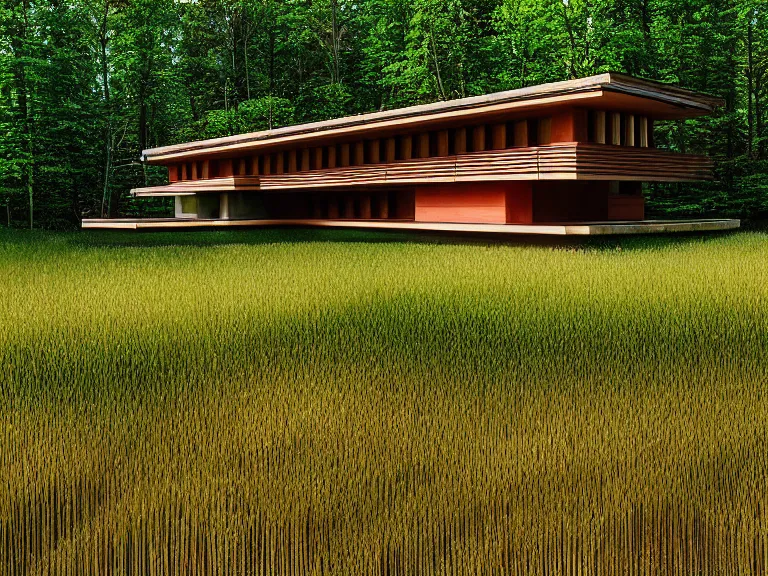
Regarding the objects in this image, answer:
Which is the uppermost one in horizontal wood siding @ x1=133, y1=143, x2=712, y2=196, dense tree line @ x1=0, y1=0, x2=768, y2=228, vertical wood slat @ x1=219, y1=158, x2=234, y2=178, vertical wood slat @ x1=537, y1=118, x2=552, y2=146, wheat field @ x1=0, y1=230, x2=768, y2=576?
dense tree line @ x1=0, y1=0, x2=768, y2=228

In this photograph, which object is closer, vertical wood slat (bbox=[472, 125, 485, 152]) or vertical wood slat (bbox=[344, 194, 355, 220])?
vertical wood slat (bbox=[472, 125, 485, 152])

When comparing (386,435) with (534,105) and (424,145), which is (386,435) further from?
(424,145)

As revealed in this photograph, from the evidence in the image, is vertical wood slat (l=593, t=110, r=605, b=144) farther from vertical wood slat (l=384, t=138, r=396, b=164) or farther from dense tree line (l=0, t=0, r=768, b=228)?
dense tree line (l=0, t=0, r=768, b=228)

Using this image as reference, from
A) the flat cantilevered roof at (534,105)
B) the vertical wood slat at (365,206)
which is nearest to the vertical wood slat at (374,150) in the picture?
the flat cantilevered roof at (534,105)

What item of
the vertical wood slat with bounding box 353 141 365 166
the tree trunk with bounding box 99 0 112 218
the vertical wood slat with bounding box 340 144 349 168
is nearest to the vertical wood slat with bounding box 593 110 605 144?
the vertical wood slat with bounding box 353 141 365 166

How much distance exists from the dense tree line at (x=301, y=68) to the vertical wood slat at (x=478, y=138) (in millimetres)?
12154

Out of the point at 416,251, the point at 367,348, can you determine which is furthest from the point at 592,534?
the point at 416,251

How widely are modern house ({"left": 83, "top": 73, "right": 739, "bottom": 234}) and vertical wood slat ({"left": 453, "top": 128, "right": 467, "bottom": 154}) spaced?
0.12 ft

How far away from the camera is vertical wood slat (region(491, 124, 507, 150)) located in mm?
24909

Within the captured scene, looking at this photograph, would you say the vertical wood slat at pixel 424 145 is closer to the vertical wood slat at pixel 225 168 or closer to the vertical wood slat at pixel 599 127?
the vertical wood slat at pixel 599 127

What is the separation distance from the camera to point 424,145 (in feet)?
91.2

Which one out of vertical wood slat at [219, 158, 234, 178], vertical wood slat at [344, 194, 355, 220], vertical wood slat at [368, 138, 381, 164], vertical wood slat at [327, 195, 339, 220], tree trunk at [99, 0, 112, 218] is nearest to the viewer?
vertical wood slat at [368, 138, 381, 164]

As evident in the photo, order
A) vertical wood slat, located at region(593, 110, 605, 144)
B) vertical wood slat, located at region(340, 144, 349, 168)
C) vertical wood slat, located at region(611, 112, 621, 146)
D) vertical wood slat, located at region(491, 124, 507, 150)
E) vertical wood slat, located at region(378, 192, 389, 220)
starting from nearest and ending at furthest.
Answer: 1. vertical wood slat, located at region(593, 110, 605, 144)
2. vertical wood slat, located at region(611, 112, 621, 146)
3. vertical wood slat, located at region(491, 124, 507, 150)
4. vertical wood slat, located at region(340, 144, 349, 168)
5. vertical wood slat, located at region(378, 192, 389, 220)

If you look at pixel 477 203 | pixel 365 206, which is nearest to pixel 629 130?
pixel 477 203
